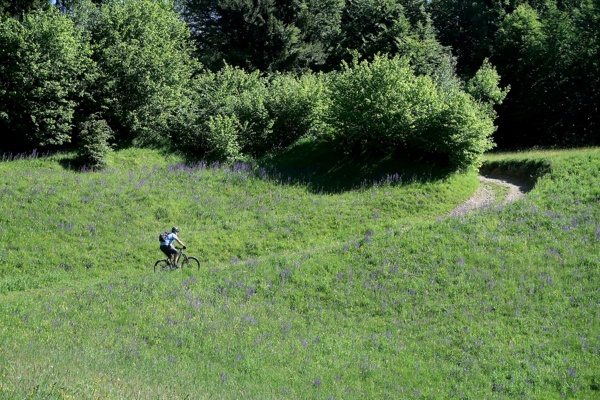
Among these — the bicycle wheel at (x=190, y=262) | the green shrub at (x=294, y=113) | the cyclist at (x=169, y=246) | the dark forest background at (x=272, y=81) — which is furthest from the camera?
the green shrub at (x=294, y=113)

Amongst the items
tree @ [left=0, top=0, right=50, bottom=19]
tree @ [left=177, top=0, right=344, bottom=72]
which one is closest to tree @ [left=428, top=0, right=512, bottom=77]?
tree @ [left=177, top=0, right=344, bottom=72]

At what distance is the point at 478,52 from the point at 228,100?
29678 millimetres

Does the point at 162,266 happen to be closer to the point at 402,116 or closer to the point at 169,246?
the point at 169,246

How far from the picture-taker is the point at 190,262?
2081cm

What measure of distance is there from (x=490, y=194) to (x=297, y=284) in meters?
13.2

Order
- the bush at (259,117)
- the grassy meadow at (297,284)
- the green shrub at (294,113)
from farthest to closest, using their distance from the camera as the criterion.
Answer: the green shrub at (294,113), the bush at (259,117), the grassy meadow at (297,284)

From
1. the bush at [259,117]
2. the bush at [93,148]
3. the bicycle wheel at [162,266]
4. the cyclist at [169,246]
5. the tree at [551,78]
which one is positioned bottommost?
the bicycle wheel at [162,266]

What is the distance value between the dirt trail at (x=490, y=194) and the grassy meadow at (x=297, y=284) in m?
0.61

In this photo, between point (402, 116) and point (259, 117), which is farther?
point (259, 117)

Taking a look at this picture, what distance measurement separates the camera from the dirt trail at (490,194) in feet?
80.4

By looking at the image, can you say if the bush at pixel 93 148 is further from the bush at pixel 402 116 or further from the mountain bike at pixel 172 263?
the bush at pixel 402 116

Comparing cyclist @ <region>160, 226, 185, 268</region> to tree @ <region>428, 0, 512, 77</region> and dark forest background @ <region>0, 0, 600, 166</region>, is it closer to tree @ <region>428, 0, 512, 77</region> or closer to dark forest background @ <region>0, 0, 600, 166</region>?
dark forest background @ <region>0, 0, 600, 166</region>

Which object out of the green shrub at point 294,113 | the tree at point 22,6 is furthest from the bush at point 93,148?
the tree at point 22,6

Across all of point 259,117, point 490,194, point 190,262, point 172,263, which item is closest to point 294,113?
point 259,117
